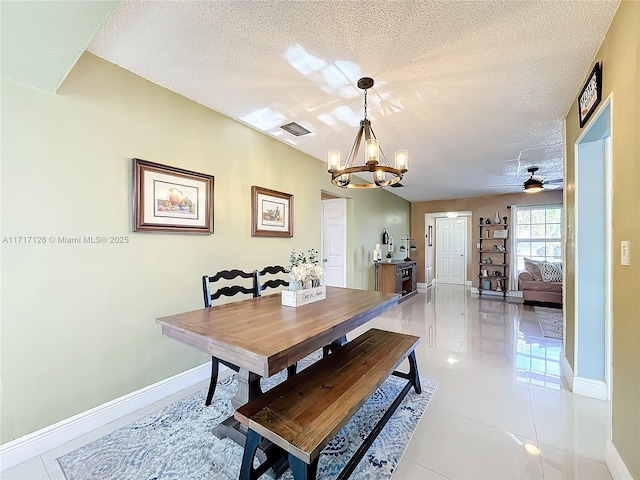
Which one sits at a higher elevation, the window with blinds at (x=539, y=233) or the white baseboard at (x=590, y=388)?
the window with blinds at (x=539, y=233)

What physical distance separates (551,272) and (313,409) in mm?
6460

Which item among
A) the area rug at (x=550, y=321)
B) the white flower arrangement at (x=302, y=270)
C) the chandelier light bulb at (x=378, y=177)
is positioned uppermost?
the chandelier light bulb at (x=378, y=177)

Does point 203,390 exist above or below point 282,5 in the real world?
below

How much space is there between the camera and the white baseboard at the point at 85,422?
157cm

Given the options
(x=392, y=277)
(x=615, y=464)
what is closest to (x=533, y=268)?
(x=392, y=277)

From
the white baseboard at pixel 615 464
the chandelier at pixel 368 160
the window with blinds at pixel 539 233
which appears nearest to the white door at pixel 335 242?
the chandelier at pixel 368 160

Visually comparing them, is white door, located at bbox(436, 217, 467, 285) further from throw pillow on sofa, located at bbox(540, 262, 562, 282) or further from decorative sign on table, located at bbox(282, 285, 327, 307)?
decorative sign on table, located at bbox(282, 285, 327, 307)

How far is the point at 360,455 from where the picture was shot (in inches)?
58.3

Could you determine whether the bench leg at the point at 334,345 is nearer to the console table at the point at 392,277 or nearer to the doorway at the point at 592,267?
the doorway at the point at 592,267

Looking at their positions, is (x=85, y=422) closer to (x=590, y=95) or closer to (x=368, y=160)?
(x=368, y=160)

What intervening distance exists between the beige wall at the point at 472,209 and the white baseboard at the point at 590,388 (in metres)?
5.16

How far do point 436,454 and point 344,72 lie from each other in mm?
2547

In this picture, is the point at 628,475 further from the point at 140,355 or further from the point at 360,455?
the point at 140,355

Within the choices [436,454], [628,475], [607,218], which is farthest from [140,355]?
[607,218]
